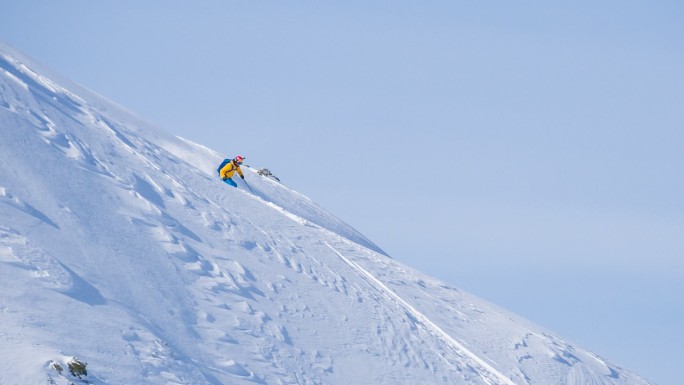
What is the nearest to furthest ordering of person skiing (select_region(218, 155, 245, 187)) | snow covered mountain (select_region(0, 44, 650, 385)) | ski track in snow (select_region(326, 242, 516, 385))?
snow covered mountain (select_region(0, 44, 650, 385)) → ski track in snow (select_region(326, 242, 516, 385)) → person skiing (select_region(218, 155, 245, 187))

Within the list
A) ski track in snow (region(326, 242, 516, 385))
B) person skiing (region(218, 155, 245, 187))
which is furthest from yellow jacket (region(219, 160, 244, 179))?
ski track in snow (region(326, 242, 516, 385))

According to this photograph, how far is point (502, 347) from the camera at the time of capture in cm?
2336

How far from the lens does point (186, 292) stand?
652 inches

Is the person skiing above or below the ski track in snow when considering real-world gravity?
above

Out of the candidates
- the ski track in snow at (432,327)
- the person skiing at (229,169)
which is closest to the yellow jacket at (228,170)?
the person skiing at (229,169)

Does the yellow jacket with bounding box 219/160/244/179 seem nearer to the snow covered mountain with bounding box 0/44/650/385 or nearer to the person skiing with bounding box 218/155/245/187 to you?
the person skiing with bounding box 218/155/245/187

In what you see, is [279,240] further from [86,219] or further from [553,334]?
[553,334]

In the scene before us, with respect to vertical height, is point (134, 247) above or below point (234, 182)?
below

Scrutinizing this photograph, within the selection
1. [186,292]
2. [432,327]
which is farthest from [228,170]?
[186,292]

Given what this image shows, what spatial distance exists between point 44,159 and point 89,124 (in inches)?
187

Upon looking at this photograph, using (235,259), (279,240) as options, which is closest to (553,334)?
(279,240)

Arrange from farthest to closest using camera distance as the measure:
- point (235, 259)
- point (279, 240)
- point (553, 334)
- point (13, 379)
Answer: point (553, 334), point (279, 240), point (235, 259), point (13, 379)

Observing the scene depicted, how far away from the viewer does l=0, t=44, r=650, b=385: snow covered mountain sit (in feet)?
44.1

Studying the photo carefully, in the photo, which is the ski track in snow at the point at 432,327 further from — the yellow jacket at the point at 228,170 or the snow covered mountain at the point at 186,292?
the yellow jacket at the point at 228,170
